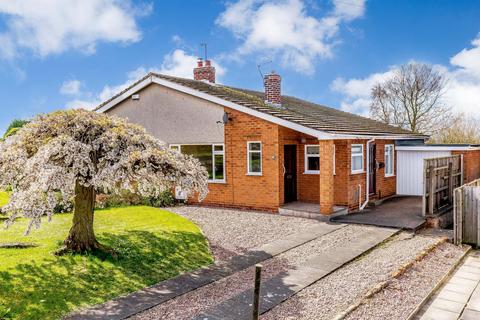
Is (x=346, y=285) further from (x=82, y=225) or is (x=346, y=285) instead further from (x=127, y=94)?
(x=127, y=94)

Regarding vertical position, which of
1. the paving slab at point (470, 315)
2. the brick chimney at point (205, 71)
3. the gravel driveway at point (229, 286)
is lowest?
the paving slab at point (470, 315)

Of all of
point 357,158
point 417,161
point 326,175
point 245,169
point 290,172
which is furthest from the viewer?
point 417,161

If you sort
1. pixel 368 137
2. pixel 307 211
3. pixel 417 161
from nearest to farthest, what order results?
pixel 307 211
pixel 368 137
pixel 417 161

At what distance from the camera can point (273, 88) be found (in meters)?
17.2

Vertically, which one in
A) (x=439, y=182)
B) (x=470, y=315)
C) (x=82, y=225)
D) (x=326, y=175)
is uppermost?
(x=326, y=175)

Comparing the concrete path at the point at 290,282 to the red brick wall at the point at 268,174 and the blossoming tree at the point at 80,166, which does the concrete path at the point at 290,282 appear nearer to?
the blossoming tree at the point at 80,166

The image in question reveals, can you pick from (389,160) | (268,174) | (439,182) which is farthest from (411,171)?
(268,174)

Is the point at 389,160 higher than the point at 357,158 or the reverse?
the reverse

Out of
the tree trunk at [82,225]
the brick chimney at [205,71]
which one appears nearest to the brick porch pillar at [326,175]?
the tree trunk at [82,225]

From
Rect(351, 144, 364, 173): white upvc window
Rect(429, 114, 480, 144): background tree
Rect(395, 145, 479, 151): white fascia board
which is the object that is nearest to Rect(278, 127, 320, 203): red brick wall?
Rect(351, 144, 364, 173): white upvc window

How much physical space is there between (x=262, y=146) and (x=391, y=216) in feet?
15.8

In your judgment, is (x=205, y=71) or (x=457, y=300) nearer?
(x=457, y=300)

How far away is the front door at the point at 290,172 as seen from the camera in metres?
14.9

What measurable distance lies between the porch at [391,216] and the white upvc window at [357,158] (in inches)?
58.9
